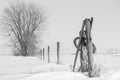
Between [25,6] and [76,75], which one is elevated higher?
[25,6]

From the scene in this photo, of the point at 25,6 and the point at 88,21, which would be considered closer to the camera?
the point at 88,21

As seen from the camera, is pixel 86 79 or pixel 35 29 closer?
pixel 86 79

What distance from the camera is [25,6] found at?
35.8 meters

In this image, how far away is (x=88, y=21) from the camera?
6148mm

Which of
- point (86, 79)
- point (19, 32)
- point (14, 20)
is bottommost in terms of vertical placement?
point (86, 79)

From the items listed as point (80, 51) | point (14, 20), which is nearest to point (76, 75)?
Result: point (80, 51)

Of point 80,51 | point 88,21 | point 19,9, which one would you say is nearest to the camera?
point 88,21

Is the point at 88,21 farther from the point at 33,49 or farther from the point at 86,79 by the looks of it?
the point at 33,49

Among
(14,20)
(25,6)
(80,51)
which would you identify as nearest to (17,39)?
(14,20)

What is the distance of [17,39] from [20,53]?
8.18 ft

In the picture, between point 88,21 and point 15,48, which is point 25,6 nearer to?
point 15,48

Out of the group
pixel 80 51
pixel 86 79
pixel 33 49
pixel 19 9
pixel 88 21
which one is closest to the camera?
pixel 86 79

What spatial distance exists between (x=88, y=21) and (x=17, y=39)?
1148 inches

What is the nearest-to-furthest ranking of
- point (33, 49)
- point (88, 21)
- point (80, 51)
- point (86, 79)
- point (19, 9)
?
point (86, 79) → point (88, 21) → point (80, 51) → point (33, 49) → point (19, 9)
